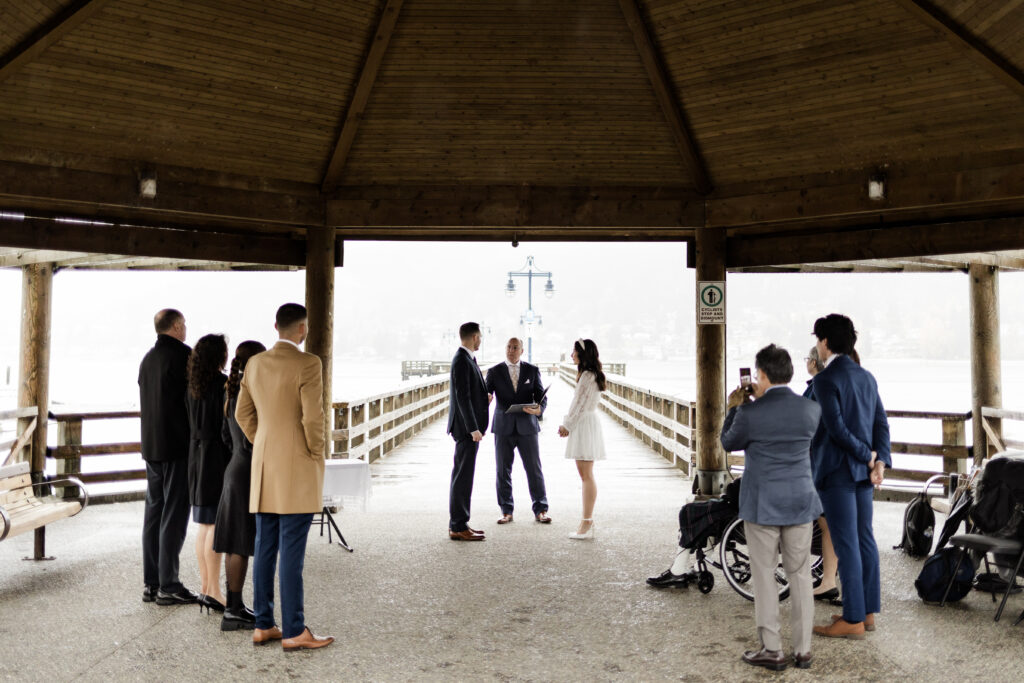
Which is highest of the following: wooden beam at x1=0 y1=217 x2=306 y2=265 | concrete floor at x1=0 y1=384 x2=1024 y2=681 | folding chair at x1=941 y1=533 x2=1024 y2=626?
wooden beam at x1=0 y1=217 x2=306 y2=265

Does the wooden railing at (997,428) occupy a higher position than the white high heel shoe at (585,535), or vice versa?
the wooden railing at (997,428)

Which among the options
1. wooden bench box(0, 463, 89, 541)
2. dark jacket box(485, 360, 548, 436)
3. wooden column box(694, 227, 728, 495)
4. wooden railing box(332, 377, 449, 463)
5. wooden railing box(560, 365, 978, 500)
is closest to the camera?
wooden bench box(0, 463, 89, 541)

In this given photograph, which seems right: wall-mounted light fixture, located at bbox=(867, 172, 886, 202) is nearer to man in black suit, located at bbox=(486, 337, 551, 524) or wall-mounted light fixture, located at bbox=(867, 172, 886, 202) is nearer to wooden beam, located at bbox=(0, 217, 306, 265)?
man in black suit, located at bbox=(486, 337, 551, 524)

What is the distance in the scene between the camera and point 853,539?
4.16 meters

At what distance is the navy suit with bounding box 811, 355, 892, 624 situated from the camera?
4145mm

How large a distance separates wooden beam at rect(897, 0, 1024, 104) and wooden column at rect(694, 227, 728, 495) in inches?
109

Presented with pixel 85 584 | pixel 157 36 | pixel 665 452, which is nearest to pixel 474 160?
pixel 157 36

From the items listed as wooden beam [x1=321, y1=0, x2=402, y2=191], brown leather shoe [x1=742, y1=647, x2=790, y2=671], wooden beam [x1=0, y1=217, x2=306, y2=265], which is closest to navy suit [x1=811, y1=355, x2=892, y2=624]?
brown leather shoe [x1=742, y1=647, x2=790, y2=671]

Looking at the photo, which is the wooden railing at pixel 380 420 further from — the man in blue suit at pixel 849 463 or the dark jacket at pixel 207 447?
the man in blue suit at pixel 849 463

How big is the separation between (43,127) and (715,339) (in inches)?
238

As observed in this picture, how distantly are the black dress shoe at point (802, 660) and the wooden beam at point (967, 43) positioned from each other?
14.0 ft

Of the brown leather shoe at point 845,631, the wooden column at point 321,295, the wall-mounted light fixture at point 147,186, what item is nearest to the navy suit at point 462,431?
the wooden column at point 321,295

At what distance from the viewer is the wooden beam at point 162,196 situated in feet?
Answer: 21.2

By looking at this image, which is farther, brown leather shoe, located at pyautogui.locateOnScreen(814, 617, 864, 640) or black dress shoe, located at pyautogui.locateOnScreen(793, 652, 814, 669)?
brown leather shoe, located at pyautogui.locateOnScreen(814, 617, 864, 640)
